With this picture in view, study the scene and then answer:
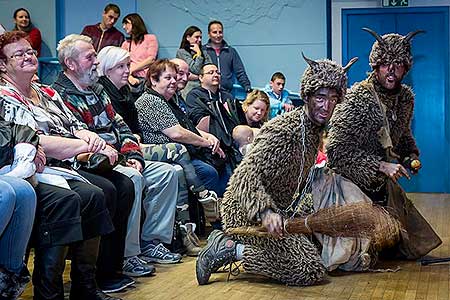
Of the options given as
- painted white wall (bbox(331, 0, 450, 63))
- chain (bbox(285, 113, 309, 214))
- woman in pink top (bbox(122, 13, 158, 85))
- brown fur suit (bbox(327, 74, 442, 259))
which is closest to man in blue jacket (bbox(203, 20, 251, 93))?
woman in pink top (bbox(122, 13, 158, 85))

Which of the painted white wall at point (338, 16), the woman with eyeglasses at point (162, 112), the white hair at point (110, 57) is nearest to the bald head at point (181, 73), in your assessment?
the woman with eyeglasses at point (162, 112)

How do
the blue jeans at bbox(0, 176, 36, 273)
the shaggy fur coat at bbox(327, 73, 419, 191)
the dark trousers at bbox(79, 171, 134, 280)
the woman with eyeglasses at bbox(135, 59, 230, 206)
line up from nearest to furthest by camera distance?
the blue jeans at bbox(0, 176, 36, 273), the dark trousers at bbox(79, 171, 134, 280), the shaggy fur coat at bbox(327, 73, 419, 191), the woman with eyeglasses at bbox(135, 59, 230, 206)

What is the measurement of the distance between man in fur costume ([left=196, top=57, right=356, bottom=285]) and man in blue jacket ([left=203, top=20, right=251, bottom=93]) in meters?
4.28

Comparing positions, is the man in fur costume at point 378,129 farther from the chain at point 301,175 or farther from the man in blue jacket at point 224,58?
the man in blue jacket at point 224,58

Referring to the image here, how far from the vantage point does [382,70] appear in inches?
185

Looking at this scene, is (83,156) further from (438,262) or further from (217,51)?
(217,51)

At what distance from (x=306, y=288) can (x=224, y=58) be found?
4833 mm

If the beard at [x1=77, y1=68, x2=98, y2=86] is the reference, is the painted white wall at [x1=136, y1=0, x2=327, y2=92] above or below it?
above

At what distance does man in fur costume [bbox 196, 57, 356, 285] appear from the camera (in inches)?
161

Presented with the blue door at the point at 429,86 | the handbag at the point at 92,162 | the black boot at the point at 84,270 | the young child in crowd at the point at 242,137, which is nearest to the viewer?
the black boot at the point at 84,270

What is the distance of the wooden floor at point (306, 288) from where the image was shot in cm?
396

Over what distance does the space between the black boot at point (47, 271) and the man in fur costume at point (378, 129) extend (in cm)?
187

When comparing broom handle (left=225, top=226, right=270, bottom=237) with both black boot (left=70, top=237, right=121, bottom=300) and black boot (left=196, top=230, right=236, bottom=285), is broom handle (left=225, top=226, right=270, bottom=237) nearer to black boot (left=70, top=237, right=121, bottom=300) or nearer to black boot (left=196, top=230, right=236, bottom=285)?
black boot (left=196, top=230, right=236, bottom=285)

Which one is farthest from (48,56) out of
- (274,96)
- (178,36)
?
(274,96)
